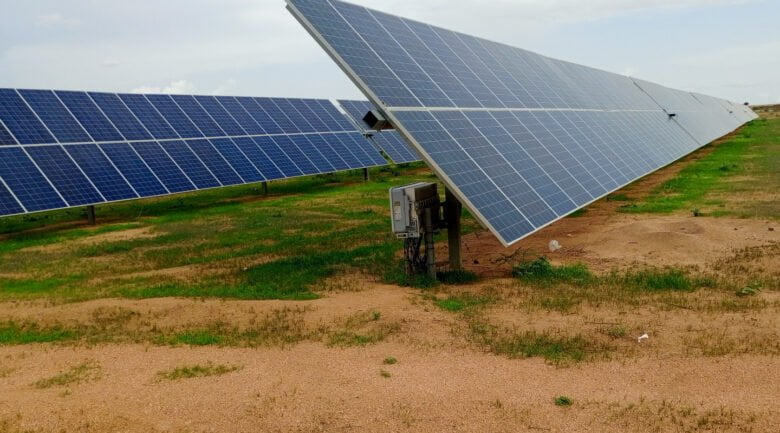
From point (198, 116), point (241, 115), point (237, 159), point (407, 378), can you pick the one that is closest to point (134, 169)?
point (237, 159)

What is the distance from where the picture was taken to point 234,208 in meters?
27.2

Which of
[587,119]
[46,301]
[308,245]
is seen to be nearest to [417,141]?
[308,245]

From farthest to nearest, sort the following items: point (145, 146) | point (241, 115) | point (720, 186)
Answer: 1. point (241, 115)
2. point (145, 146)
3. point (720, 186)

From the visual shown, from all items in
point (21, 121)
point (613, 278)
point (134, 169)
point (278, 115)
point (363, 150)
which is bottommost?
point (613, 278)

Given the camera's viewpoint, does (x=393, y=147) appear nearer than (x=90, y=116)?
No

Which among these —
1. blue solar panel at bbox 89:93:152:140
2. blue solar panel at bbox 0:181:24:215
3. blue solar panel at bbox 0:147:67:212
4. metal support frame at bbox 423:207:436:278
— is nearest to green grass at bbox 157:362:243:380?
metal support frame at bbox 423:207:436:278

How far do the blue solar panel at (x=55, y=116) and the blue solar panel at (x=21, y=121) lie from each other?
0.34m

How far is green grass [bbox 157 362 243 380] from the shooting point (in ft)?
26.4

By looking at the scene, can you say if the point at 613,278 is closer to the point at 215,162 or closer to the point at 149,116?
the point at 215,162

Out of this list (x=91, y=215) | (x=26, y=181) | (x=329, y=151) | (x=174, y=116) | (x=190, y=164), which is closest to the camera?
(x=26, y=181)

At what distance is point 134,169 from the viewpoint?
2550cm

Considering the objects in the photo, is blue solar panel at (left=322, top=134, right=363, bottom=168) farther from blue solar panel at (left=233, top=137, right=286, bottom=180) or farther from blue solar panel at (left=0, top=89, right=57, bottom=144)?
blue solar panel at (left=0, top=89, right=57, bottom=144)

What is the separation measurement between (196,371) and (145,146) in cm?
2134

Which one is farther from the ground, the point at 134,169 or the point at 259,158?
the point at 259,158
